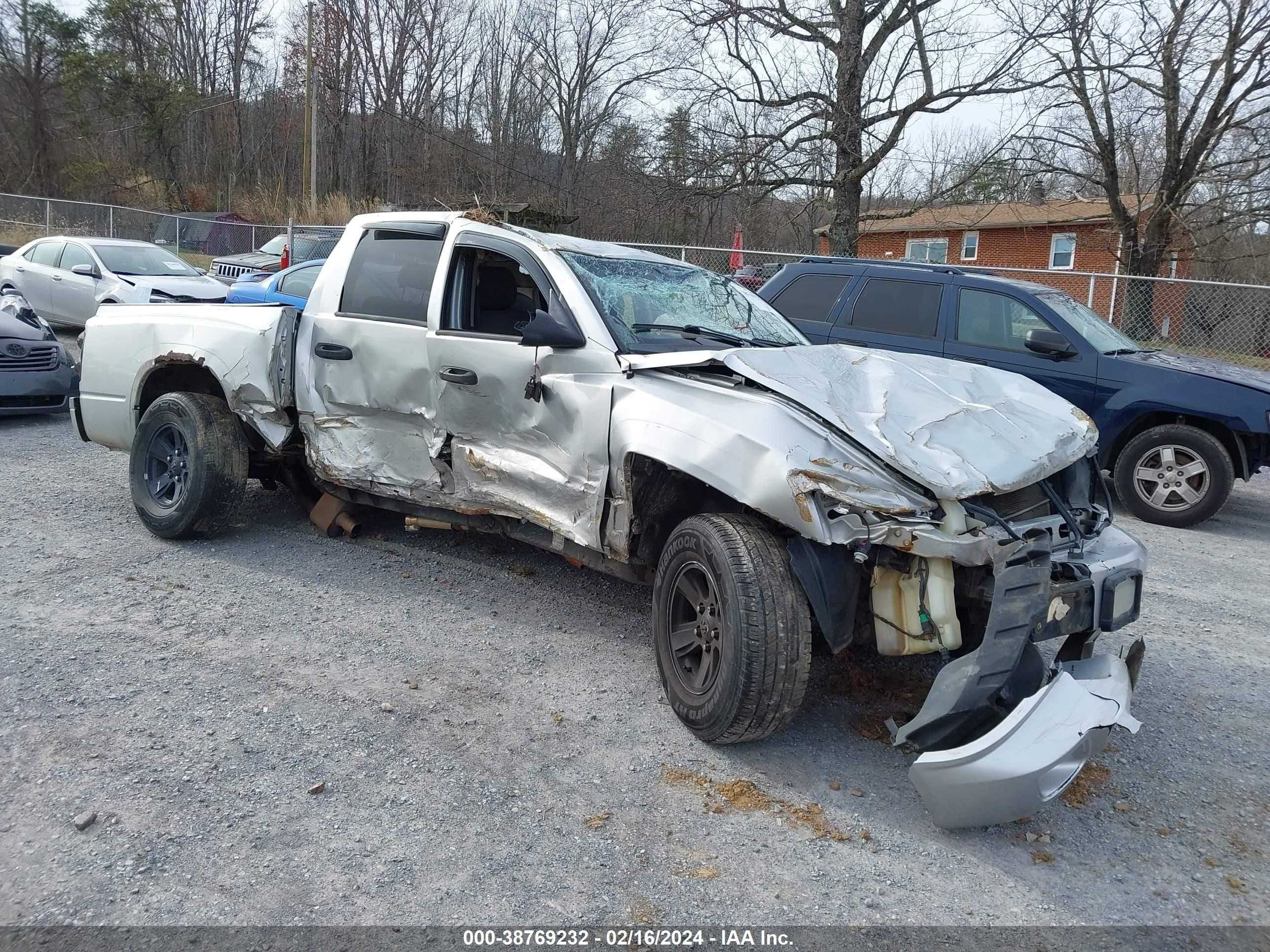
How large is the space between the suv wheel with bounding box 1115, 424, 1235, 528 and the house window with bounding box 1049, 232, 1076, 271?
27009 millimetres

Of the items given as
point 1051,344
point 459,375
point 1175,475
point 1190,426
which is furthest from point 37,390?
point 1190,426

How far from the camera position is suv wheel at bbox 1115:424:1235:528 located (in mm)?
7625

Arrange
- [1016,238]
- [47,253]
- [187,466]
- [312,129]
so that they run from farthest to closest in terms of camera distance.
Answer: [1016,238], [312,129], [47,253], [187,466]

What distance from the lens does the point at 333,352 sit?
5.32 meters

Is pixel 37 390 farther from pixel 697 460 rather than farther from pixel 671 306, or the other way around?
pixel 697 460

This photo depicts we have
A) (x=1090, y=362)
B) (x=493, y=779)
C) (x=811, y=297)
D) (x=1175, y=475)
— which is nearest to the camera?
(x=493, y=779)

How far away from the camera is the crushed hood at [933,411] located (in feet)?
11.2

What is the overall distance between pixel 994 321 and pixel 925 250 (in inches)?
1202

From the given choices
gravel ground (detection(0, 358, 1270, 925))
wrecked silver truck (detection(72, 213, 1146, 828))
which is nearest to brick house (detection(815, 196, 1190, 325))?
wrecked silver truck (detection(72, 213, 1146, 828))

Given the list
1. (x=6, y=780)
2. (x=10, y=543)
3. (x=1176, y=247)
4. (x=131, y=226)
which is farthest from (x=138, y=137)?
(x=6, y=780)

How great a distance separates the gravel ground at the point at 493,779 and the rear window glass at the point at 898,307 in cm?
384

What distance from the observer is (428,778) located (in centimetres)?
338

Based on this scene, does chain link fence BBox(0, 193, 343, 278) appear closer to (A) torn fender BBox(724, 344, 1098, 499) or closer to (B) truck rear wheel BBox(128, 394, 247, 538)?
(B) truck rear wheel BBox(128, 394, 247, 538)

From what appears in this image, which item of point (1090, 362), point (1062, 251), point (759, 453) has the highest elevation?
point (1062, 251)
